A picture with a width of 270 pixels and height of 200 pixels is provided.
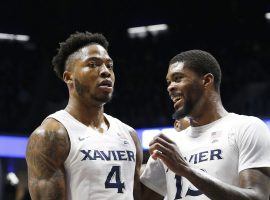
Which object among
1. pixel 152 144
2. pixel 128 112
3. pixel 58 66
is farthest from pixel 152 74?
pixel 152 144

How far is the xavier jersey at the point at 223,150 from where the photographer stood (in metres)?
3.04

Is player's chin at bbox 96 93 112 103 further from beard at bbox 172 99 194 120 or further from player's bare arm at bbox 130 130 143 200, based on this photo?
beard at bbox 172 99 194 120

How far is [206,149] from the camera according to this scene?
3.19m

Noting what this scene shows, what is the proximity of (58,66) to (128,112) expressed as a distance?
32.8ft

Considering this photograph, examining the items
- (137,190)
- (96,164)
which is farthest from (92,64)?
(137,190)

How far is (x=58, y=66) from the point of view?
3709mm

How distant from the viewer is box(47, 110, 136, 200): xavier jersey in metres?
3.22

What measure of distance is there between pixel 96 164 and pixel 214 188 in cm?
78

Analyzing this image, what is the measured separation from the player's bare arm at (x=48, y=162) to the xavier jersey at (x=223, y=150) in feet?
2.19

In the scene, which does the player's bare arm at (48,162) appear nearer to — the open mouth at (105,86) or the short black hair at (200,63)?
the open mouth at (105,86)

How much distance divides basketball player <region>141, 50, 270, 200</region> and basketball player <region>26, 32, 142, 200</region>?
0.88 ft

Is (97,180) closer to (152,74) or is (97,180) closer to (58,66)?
(58,66)

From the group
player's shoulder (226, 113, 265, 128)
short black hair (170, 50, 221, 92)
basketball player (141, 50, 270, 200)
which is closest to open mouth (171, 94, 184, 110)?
basketball player (141, 50, 270, 200)

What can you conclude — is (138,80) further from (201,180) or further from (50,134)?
(201,180)
